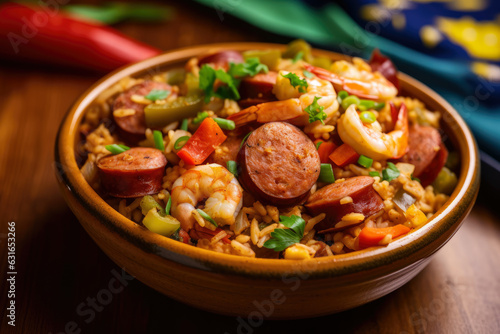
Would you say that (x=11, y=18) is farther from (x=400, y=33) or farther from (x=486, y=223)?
(x=486, y=223)

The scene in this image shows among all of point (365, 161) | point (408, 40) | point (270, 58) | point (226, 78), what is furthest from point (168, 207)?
point (408, 40)

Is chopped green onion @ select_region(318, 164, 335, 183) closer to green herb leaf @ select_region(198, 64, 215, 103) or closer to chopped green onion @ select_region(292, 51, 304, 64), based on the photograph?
green herb leaf @ select_region(198, 64, 215, 103)

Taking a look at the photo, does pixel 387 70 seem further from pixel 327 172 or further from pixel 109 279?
pixel 109 279

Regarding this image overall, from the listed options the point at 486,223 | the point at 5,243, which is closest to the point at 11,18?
the point at 5,243

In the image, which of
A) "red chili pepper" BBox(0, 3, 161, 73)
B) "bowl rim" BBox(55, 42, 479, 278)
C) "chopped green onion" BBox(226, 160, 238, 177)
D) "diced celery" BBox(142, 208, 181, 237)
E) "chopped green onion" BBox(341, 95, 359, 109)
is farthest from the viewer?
"red chili pepper" BBox(0, 3, 161, 73)

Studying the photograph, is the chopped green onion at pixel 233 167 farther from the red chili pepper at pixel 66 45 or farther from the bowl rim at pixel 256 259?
the red chili pepper at pixel 66 45

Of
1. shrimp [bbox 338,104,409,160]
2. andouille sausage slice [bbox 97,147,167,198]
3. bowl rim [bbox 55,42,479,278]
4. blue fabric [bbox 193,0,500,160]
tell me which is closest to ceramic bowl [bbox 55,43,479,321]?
bowl rim [bbox 55,42,479,278]
